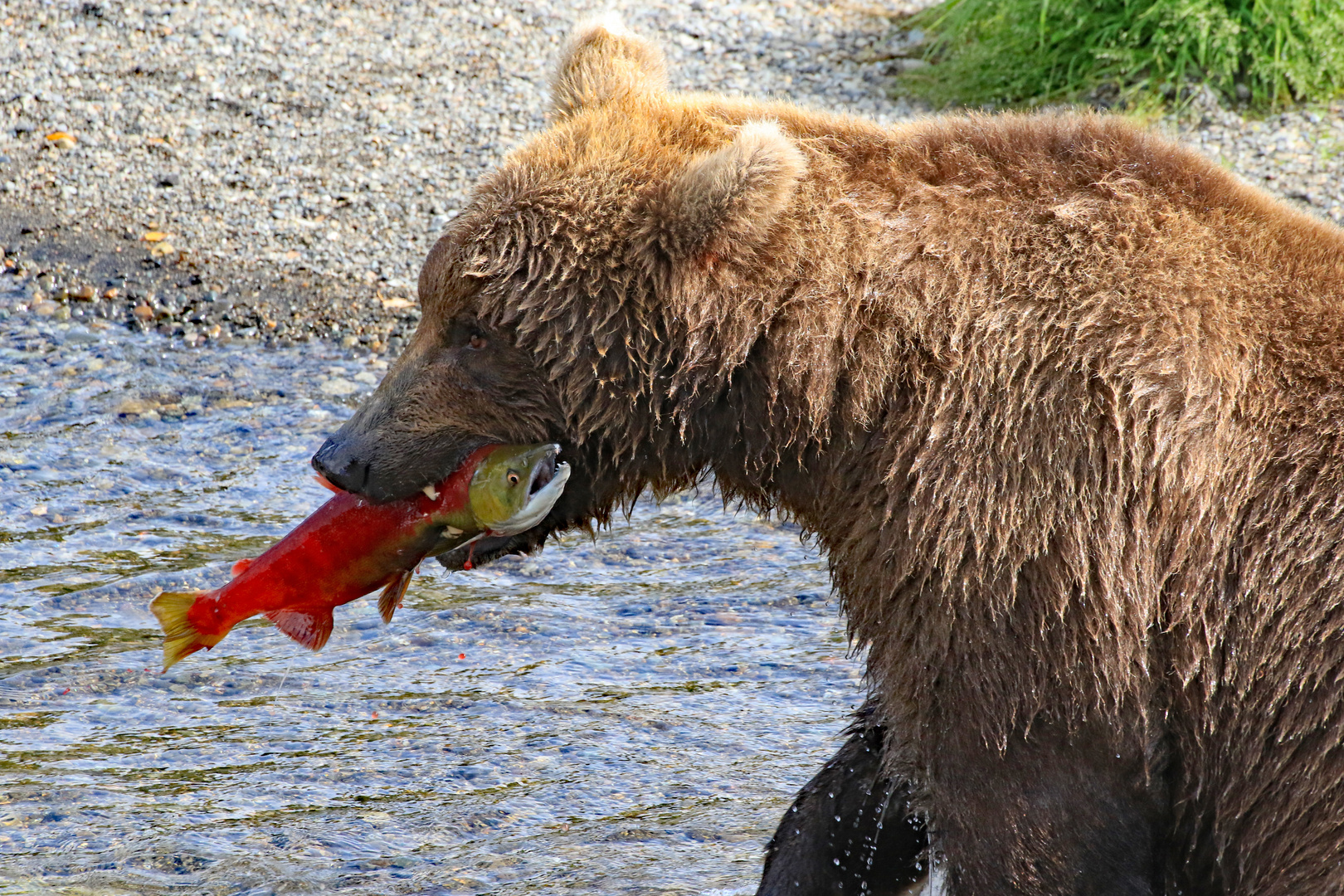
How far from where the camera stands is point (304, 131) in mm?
9141

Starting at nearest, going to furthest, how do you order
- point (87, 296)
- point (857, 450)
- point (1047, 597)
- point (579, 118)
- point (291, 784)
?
point (1047, 597) → point (857, 450) → point (579, 118) → point (291, 784) → point (87, 296)

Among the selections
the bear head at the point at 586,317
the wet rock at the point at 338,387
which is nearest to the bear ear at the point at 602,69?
the bear head at the point at 586,317

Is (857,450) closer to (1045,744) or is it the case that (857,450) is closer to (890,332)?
(890,332)

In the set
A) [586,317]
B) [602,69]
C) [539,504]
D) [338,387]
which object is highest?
[602,69]

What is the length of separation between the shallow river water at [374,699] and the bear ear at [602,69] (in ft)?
5.17

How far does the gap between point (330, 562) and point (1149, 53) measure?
7156 millimetres

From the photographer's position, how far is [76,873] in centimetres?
430

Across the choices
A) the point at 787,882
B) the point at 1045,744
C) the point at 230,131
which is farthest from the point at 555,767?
the point at 230,131

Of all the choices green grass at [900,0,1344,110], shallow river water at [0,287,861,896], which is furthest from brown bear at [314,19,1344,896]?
green grass at [900,0,1344,110]

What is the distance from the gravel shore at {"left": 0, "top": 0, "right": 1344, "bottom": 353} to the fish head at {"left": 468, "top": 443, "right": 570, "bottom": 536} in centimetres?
408

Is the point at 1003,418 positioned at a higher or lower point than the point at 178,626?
higher

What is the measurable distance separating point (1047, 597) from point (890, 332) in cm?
63

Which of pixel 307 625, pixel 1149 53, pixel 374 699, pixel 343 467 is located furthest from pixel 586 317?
pixel 1149 53

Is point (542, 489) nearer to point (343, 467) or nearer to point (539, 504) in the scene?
point (539, 504)
